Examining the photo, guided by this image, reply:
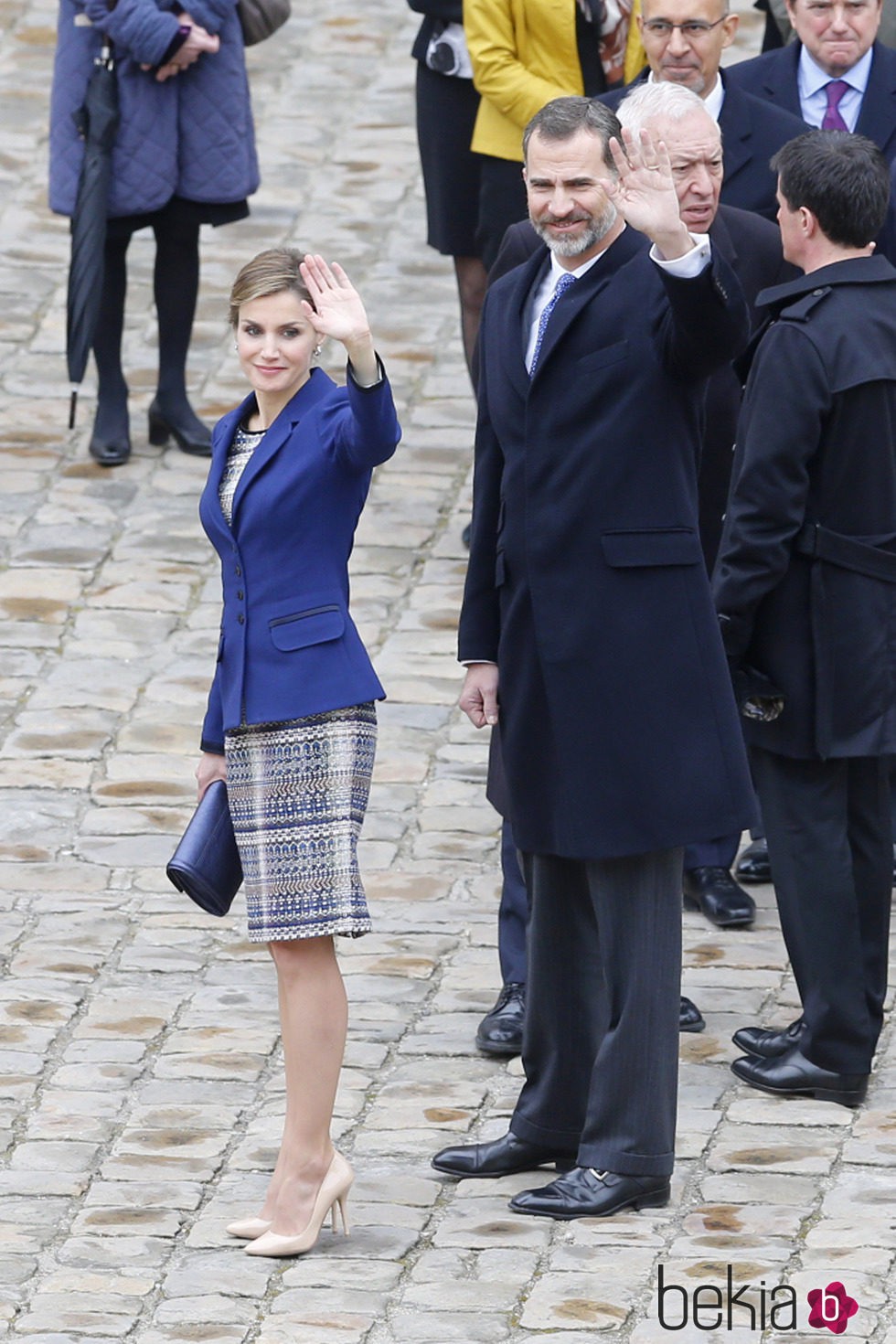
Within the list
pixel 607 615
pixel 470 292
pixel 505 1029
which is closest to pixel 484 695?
pixel 607 615

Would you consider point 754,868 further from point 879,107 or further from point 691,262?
point 691,262

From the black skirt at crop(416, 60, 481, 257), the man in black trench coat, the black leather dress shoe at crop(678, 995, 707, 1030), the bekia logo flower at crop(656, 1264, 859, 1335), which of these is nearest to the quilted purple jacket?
the black skirt at crop(416, 60, 481, 257)

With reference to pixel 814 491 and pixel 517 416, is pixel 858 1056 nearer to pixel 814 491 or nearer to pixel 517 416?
pixel 814 491

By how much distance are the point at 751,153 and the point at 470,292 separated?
218 cm

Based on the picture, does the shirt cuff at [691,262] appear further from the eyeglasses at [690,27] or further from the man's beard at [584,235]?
the eyeglasses at [690,27]

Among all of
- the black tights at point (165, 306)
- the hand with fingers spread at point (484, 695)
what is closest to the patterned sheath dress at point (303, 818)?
the hand with fingers spread at point (484, 695)

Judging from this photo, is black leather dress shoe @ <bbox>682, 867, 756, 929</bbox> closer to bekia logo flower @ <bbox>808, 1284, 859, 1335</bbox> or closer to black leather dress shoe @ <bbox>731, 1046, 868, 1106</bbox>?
black leather dress shoe @ <bbox>731, 1046, 868, 1106</bbox>

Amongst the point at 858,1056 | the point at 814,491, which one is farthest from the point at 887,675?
the point at 858,1056

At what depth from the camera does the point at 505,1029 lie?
5.77 m

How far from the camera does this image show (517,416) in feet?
16.1

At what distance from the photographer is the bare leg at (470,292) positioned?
27.7 feet

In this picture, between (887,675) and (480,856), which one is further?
(480,856)

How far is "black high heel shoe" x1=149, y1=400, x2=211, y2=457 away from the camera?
907cm

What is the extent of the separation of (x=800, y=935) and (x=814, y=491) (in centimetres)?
94
